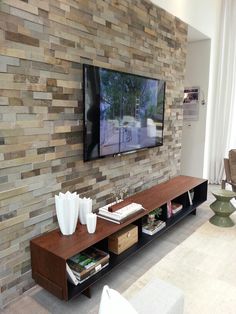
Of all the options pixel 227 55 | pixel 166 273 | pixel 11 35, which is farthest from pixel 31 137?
pixel 227 55

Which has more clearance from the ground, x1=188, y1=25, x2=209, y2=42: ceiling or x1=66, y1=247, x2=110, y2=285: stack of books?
x1=188, y1=25, x2=209, y2=42: ceiling

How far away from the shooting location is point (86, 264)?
1841 millimetres

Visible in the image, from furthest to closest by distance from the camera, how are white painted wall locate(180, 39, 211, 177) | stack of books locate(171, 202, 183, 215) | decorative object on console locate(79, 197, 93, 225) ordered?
white painted wall locate(180, 39, 211, 177)
stack of books locate(171, 202, 183, 215)
decorative object on console locate(79, 197, 93, 225)

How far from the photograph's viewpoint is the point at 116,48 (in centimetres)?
244

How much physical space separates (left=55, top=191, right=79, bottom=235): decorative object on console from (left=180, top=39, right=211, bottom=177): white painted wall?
122 inches

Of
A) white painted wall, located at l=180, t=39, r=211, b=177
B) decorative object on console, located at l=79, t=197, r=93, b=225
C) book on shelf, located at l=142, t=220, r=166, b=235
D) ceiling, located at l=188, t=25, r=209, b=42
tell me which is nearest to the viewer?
decorative object on console, located at l=79, t=197, r=93, b=225

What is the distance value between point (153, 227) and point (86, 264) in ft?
2.92

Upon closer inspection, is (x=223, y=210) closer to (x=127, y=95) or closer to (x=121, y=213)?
(x=121, y=213)

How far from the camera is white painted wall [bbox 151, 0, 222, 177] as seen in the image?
319 cm

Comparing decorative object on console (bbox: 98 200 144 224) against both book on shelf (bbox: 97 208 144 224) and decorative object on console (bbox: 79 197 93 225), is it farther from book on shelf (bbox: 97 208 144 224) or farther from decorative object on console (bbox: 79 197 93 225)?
decorative object on console (bbox: 79 197 93 225)

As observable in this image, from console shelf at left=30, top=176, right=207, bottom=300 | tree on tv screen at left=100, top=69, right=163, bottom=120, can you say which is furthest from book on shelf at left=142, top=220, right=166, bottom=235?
tree on tv screen at left=100, top=69, right=163, bottom=120

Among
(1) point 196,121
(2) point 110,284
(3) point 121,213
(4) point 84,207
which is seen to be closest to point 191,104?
(1) point 196,121

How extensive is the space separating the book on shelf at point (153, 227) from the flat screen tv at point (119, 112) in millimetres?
749

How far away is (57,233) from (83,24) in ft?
5.31
